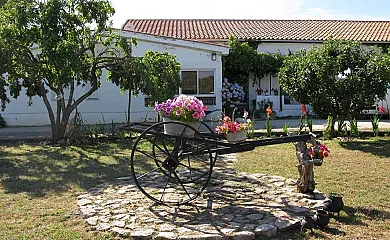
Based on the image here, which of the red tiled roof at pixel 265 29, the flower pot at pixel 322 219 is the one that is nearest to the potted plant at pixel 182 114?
the flower pot at pixel 322 219

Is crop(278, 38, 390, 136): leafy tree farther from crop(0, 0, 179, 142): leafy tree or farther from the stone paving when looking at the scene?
the stone paving

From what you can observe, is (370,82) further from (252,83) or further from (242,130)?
(252,83)

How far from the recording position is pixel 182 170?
8.89 m

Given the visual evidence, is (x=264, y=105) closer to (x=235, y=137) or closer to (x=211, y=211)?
(x=235, y=137)

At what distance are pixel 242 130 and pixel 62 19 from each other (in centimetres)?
767

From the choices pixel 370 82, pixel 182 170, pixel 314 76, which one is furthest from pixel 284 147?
pixel 182 170

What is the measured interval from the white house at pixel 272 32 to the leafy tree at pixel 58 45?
32.6ft

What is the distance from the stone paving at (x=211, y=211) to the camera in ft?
17.0

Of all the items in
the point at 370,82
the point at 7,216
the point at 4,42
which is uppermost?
the point at 4,42

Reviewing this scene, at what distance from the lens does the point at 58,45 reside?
11453 mm

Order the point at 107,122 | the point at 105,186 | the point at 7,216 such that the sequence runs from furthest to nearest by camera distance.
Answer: the point at 107,122 < the point at 105,186 < the point at 7,216

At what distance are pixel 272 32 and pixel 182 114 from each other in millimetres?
19406

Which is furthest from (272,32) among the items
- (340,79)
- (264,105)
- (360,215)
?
(360,215)

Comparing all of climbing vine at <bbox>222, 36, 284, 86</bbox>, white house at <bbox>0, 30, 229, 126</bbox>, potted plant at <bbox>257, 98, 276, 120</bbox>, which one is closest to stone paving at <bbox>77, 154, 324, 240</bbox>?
white house at <bbox>0, 30, 229, 126</bbox>
